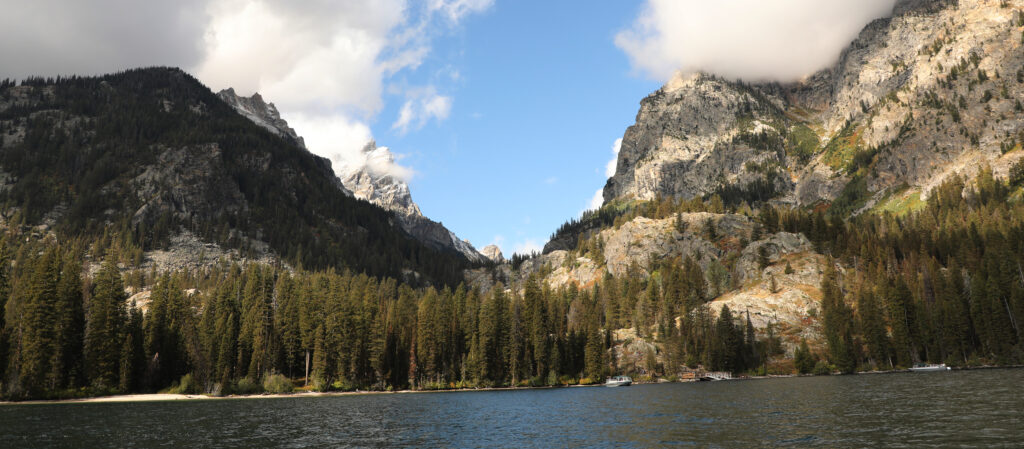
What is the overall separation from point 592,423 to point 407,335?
319ft

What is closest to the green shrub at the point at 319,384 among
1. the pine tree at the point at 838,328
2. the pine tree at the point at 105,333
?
the pine tree at the point at 105,333

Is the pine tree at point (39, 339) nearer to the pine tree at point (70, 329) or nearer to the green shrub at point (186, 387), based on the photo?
the pine tree at point (70, 329)

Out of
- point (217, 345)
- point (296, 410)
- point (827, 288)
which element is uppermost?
point (827, 288)

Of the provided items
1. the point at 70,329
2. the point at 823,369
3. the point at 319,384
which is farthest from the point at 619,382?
the point at 70,329

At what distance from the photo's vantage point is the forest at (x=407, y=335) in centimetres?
9931

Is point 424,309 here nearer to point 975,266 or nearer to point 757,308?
point 757,308

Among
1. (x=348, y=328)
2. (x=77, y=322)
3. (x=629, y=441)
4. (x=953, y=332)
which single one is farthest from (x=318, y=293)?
(x=953, y=332)

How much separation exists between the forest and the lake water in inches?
952

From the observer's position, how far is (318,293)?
136 meters

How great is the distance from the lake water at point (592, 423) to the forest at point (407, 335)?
2418 cm

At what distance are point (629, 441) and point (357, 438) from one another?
2318 centimetres

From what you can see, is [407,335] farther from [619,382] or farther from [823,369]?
[823,369]

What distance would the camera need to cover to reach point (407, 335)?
14588 centimetres

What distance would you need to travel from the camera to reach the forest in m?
99.3
